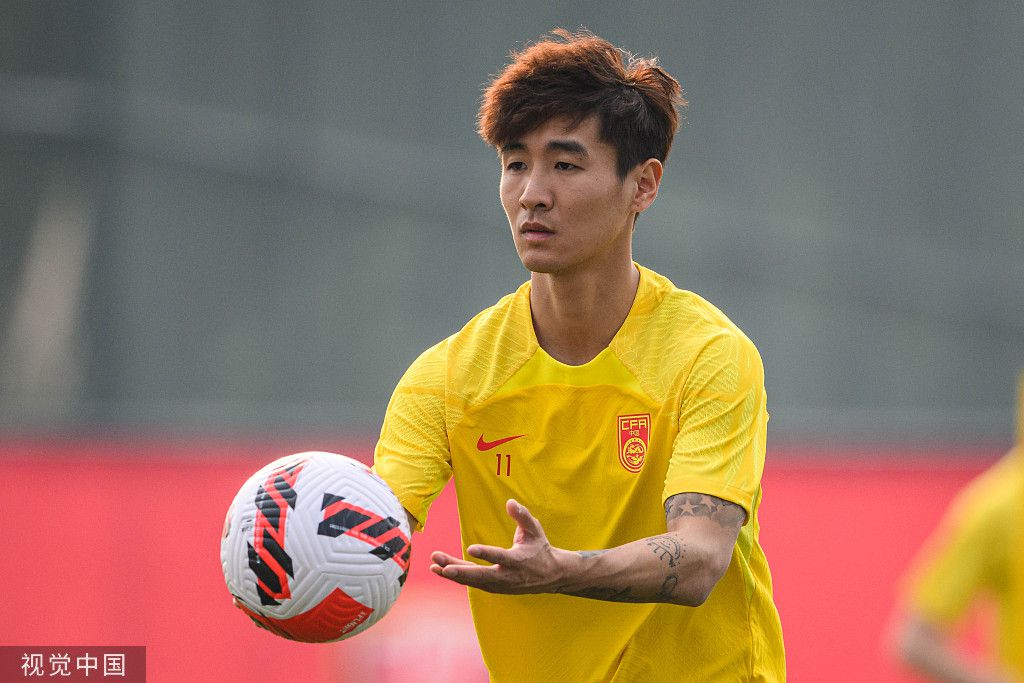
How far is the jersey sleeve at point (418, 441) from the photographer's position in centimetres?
457

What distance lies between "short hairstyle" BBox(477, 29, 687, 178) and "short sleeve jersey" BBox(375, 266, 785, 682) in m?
0.49

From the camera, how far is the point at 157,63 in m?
12.6

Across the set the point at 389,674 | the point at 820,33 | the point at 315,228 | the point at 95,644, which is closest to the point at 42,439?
the point at 95,644

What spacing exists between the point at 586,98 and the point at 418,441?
1.25 metres

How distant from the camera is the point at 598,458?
451 cm

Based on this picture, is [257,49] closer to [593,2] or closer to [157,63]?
[157,63]

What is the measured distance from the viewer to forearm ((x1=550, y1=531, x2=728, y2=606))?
3740mm

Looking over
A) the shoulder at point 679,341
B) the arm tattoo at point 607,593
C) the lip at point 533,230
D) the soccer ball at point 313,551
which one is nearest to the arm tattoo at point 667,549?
the arm tattoo at point 607,593

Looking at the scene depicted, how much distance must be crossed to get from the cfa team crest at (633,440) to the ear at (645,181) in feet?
2.37

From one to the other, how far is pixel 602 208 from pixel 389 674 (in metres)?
3.77

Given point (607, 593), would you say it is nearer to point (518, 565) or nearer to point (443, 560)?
point (518, 565)

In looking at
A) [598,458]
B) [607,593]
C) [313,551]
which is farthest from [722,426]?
[313,551]
